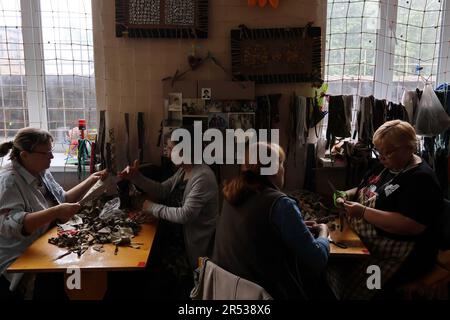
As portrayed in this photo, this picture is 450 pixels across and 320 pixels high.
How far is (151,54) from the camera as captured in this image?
280 centimetres

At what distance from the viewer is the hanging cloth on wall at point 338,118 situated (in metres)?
2.77

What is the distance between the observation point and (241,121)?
2732mm

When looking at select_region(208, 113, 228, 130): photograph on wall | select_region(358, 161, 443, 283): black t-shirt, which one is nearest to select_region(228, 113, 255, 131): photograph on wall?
select_region(208, 113, 228, 130): photograph on wall

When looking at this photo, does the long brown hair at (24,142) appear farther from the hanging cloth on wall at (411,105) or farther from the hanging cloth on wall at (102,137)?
the hanging cloth on wall at (411,105)

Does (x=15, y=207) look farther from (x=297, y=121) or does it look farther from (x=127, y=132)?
(x=297, y=121)

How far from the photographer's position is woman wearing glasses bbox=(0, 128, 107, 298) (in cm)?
200

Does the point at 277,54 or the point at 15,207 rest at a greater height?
the point at 277,54

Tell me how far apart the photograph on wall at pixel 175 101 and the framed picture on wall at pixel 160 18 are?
1.33 feet

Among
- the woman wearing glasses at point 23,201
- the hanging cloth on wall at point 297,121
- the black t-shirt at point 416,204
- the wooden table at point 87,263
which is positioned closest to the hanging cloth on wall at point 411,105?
the hanging cloth on wall at point 297,121

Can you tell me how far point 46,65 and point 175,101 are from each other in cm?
102

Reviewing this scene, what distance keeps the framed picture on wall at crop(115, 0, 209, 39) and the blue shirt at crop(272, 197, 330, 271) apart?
1.59 meters

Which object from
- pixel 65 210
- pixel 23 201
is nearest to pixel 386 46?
pixel 65 210

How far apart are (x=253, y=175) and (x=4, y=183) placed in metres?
1.28

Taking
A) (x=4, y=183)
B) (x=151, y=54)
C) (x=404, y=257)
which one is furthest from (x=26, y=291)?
(x=404, y=257)
